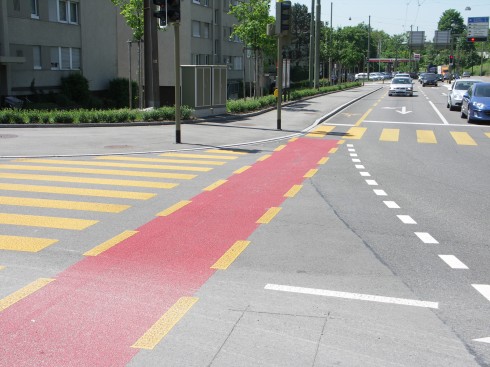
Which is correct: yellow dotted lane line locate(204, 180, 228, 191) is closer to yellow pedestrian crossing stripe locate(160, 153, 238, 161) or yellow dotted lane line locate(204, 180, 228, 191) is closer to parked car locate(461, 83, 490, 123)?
yellow pedestrian crossing stripe locate(160, 153, 238, 161)

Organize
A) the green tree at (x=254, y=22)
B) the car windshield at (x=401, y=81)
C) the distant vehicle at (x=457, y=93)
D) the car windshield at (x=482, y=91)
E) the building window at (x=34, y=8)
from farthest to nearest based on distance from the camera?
the car windshield at (x=401, y=81) → the building window at (x=34, y=8) → the distant vehicle at (x=457, y=93) → the green tree at (x=254, y=22) → the car windshield at (x=482, y=91)

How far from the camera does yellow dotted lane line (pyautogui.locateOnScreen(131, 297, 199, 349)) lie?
184 inches

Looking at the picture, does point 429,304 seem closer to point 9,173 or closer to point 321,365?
point 321,365

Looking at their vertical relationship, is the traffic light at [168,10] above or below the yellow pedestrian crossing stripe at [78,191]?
above

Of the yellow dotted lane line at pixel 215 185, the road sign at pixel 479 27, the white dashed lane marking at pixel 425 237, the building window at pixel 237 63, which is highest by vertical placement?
the road sign at pixel 479 27

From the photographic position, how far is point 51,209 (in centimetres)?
919

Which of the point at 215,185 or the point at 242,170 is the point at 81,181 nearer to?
the point at 215,185

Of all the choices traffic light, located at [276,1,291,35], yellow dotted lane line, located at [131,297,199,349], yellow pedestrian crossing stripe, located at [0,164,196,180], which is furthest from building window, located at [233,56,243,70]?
yellow dotted lane line, located at [131,297,199,349]

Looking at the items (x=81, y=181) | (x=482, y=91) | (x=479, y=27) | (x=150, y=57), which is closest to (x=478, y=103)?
(x=482, y=91)

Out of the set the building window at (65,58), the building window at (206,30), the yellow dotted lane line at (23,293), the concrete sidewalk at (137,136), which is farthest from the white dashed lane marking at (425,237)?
the building window at (206,30)

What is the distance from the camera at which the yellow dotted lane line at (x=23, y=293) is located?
5.44 m

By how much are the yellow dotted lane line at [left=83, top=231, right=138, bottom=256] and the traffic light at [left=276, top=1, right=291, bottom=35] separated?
46.2 feet

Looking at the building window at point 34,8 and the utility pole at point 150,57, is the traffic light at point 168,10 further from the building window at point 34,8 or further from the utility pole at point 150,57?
the building window at point 34,8

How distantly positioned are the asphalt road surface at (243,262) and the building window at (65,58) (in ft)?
80.5
